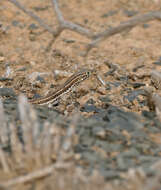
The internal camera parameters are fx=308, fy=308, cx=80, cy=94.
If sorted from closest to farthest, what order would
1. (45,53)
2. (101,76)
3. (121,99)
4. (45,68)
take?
(121,99) < (101,76) < (45,68) < (45,53)

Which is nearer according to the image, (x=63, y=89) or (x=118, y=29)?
(x=118, y=29)

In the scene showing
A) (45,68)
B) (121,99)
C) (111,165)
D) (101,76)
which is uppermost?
(45,68)


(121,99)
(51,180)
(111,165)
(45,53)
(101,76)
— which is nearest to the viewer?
(51,180)

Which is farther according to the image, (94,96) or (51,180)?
(94,96)

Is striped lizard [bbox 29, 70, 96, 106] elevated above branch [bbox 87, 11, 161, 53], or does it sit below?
below

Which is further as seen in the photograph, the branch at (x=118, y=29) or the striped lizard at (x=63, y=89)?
the striped lizard at (x=63, y=89)

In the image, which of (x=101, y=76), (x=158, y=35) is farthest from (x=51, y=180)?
(x=158, y=35)

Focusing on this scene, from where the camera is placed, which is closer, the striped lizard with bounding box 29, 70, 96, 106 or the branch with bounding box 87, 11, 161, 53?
the branch with bounding box 87, 11, 161, 53

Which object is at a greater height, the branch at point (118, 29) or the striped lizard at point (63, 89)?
the branch at point (118, 29)

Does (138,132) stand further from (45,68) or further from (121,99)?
(45,68)

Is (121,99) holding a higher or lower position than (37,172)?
higher

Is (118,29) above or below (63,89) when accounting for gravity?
above
